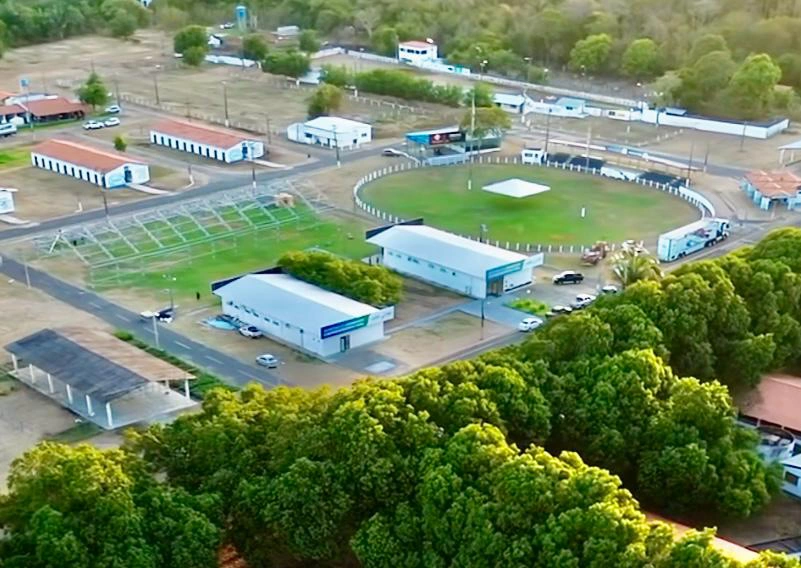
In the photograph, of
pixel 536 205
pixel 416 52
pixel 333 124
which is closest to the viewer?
pixel 536 205

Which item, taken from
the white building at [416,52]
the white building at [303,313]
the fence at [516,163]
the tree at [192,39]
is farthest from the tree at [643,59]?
the white building at [303,313]

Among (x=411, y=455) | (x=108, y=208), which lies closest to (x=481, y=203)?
(x=108, y=208)

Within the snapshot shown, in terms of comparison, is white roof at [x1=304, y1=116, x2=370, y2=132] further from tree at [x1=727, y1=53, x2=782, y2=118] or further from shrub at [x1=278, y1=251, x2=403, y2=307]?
tree at [x1=727, y1=53, x2=782, y2=118]

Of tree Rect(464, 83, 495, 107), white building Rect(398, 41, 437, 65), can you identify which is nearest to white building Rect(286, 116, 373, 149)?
tree Rect(464, 83, 495, 107)

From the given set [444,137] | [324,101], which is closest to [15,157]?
[324,101]

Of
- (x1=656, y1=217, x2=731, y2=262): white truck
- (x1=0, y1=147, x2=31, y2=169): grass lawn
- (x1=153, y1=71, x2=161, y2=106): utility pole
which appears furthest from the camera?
(x1=153, y1=71, x2=161, y2=106): utility pole

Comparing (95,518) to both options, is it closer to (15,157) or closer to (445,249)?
(445,249)

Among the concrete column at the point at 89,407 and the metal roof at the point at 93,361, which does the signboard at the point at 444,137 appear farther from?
the concrete column at the point at 89,407
